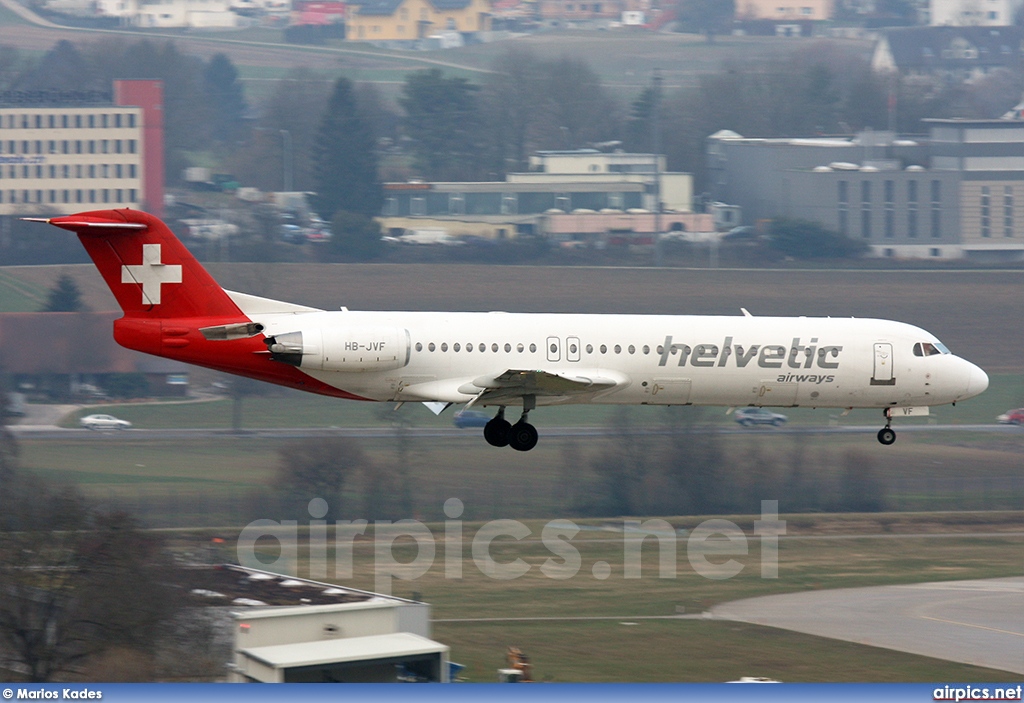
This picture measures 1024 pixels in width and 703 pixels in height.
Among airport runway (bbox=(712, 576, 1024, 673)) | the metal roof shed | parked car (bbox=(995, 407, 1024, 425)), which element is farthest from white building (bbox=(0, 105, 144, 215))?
the metal roof shed

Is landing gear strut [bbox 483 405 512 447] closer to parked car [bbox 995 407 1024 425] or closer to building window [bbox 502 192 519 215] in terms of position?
parked car [bbox 995 407 1024 425]

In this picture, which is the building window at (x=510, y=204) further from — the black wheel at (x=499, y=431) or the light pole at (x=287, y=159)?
the black wheel at (x=499, y=431)

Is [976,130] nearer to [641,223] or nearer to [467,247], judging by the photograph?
[641,223]

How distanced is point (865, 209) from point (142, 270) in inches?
4874

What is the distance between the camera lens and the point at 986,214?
15612 cm

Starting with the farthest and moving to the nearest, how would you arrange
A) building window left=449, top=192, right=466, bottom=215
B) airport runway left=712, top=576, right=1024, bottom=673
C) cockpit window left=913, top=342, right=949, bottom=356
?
building window left=449, top=192, right=466, bottom=215, airport runway left=712, top=576, right=1024, bottom=673, cockpit window left=913, top=342, right=949, bottom=356

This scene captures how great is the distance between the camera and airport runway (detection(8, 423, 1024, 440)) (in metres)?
88.2

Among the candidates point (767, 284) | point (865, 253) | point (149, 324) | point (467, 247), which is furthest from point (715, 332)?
point (865, 253)

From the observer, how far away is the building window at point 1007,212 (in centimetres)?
15616

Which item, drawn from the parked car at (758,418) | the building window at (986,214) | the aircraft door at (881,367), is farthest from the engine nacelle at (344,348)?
the building window at (986,214)

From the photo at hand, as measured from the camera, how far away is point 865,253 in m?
149

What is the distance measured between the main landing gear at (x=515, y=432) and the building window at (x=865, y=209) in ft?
380

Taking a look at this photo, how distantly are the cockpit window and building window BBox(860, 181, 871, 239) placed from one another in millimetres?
110692

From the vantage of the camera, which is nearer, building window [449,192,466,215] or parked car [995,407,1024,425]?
parked car [995,407,1024,425]
